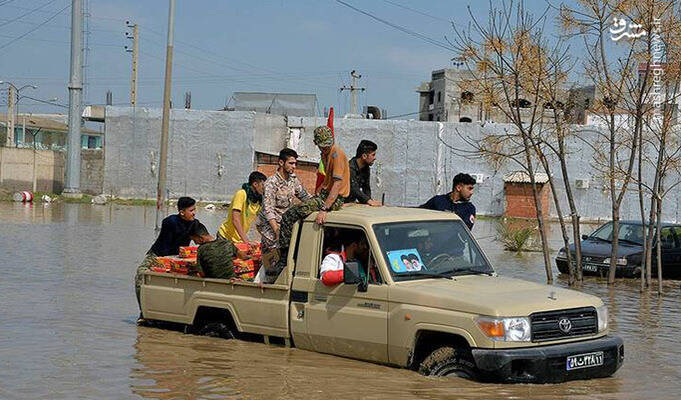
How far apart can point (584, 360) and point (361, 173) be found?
3548 mm

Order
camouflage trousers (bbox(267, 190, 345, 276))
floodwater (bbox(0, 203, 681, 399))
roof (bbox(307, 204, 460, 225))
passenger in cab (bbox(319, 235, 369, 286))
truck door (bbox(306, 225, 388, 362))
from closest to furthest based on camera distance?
floodwater (bbox(0, 203, 681, 399))
truck door (bbox(306, 225, 388, 362))
passenger in cab (bbox(319, 235, 369, 286))
roof (bbox(307, 204, 460, 225))
camouflage trousers (bbox(267, 190, 345, 276))

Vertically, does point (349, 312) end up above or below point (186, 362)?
above

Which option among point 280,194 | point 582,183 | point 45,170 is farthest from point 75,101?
point 280,194

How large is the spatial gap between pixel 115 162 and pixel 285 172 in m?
46.4

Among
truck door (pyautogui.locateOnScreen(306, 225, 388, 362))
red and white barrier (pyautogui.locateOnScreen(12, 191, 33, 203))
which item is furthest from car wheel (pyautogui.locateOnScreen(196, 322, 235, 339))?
red and white barrier (pyautogui.locateOnScreen(12, 191, 33, 203))

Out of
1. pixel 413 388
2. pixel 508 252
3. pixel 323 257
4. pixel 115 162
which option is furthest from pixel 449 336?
pixel 115 162

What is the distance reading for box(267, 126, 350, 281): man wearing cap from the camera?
10.2 metres

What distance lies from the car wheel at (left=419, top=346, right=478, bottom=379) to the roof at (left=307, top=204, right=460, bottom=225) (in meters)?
1.43

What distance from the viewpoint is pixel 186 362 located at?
10133 millimetres

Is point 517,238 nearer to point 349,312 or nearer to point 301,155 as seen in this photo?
point 349,312

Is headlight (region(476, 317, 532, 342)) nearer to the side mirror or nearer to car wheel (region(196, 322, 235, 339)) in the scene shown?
the side mirror

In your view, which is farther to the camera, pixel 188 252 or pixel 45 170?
pixel 45 170

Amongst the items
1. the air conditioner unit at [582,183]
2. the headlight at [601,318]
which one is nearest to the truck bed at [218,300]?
the headlight at [601,318]

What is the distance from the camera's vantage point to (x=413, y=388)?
8.79 m
